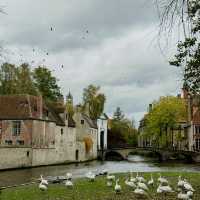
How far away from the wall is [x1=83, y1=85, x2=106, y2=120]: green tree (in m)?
38.5

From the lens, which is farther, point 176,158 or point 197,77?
point 176,158

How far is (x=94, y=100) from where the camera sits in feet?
275

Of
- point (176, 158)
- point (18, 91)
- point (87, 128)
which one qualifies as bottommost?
point (176, 158)

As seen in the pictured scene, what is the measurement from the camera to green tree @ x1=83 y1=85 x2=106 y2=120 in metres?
84.2

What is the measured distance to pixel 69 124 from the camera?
60.8 m

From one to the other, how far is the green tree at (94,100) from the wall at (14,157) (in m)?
38.5

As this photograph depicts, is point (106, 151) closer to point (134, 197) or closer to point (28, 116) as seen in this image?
point (28, 116)

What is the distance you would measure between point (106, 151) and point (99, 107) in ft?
45.9

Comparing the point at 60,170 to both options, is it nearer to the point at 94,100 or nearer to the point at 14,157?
the point at 14,157

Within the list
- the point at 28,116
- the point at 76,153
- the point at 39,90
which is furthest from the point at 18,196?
the point at 39,90

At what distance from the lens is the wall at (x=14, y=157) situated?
42156 mm

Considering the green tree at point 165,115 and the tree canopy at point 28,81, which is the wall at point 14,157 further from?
the green tree at point 165,115

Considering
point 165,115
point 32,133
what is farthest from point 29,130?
point 165,115

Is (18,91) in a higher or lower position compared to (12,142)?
higher
